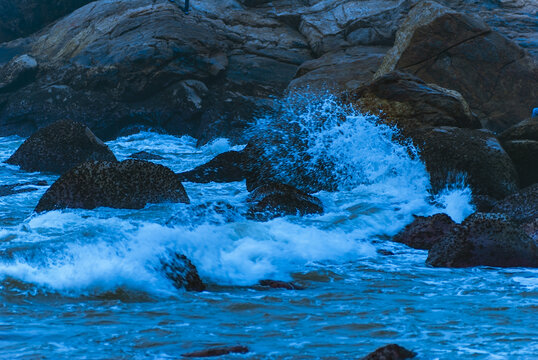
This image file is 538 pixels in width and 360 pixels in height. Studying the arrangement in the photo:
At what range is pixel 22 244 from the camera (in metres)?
5.21

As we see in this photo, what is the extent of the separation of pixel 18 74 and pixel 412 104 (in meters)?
12.0

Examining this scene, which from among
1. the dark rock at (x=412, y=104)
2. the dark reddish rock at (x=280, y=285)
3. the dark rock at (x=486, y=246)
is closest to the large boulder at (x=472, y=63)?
the dark rock at (x=412, y=104)

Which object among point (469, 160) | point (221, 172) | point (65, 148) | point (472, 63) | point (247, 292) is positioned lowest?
point (221, 172)

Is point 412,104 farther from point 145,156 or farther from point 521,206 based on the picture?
point 145,156

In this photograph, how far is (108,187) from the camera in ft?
23.7

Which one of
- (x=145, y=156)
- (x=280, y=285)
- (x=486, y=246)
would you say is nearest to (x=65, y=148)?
(x=145, y=156)

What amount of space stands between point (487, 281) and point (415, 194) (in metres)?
3.77

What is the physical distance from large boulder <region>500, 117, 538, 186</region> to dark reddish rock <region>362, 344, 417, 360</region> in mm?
6549

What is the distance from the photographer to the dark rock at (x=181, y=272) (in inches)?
177

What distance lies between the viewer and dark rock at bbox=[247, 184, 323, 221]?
280 inches

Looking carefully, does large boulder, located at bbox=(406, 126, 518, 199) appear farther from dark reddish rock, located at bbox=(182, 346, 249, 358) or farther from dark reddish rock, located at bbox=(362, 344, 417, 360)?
dark reddish rock, located at bbox=(182, 346, 249, 358)

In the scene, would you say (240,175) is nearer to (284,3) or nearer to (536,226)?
(536,226)

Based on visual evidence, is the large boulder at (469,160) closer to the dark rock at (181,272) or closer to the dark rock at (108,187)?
the dark rock at (108,187)

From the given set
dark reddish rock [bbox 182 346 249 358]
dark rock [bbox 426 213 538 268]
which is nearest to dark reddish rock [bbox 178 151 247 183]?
dark rock [bbox 426 213 538 268]
